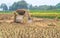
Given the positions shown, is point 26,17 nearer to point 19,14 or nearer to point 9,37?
point 19,14

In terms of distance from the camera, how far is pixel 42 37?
3.08 metres

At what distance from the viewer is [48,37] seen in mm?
3070

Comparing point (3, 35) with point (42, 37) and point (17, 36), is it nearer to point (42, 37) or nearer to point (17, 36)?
point (17, 36)

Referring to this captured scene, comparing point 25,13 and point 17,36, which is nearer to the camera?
point 17,36

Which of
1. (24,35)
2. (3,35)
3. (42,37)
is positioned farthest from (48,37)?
(3,35)

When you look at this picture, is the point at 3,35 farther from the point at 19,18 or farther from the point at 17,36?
the point at 19,18

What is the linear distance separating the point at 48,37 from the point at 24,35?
316 millimetres

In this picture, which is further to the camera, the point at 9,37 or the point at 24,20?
the point at 24,20

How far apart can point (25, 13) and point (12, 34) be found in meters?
11.0

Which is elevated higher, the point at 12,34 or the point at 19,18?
the point at 12,34

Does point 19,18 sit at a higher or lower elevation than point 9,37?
lower

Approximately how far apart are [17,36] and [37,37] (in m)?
0.25

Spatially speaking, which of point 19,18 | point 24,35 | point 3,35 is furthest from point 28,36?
point 19,18

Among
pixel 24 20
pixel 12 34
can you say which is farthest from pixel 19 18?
pixel 12 34
